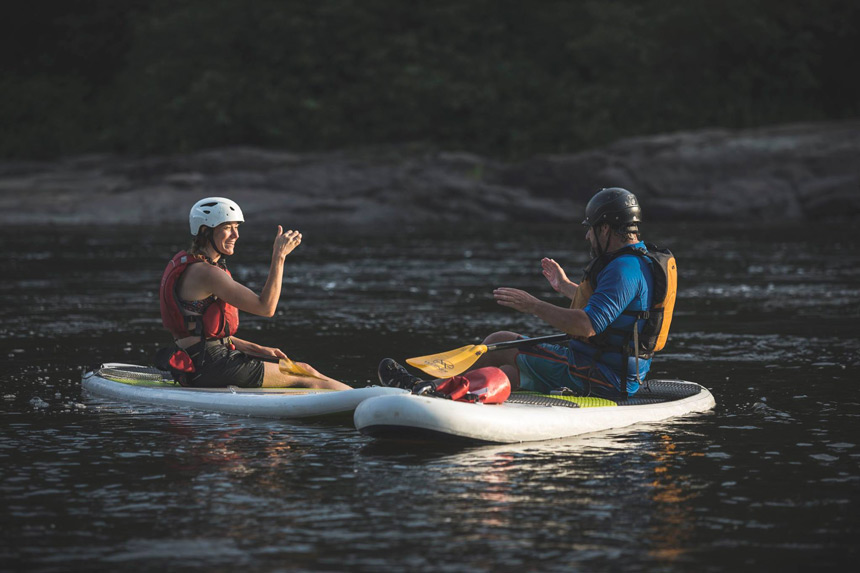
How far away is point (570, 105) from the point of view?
3600cm

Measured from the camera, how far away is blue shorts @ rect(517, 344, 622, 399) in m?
7.38

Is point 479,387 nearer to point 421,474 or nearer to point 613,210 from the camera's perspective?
point 421,474

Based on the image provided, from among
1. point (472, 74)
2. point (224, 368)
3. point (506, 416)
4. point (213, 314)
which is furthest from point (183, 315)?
point (472, 74)

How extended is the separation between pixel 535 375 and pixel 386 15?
102 ft

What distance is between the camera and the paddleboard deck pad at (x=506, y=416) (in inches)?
256

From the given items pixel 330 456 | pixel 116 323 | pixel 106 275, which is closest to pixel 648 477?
pixel 330 456

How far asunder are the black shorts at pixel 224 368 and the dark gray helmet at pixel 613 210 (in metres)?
2.33

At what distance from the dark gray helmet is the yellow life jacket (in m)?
0.16

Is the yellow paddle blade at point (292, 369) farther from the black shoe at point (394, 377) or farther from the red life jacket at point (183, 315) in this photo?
the black shoe at point (394, 377)

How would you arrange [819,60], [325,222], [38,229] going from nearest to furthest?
1. [38,229]
2. [325,222]
3. [819,60]

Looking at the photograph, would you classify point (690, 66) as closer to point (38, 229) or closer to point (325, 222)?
point (325, 222)

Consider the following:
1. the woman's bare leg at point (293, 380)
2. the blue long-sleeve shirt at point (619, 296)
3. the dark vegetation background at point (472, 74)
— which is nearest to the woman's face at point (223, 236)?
the woman's bare leg at point (293, 380)

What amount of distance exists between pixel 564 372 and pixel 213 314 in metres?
2.11

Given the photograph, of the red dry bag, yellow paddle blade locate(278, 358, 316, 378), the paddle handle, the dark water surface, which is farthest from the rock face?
the red dry bag
